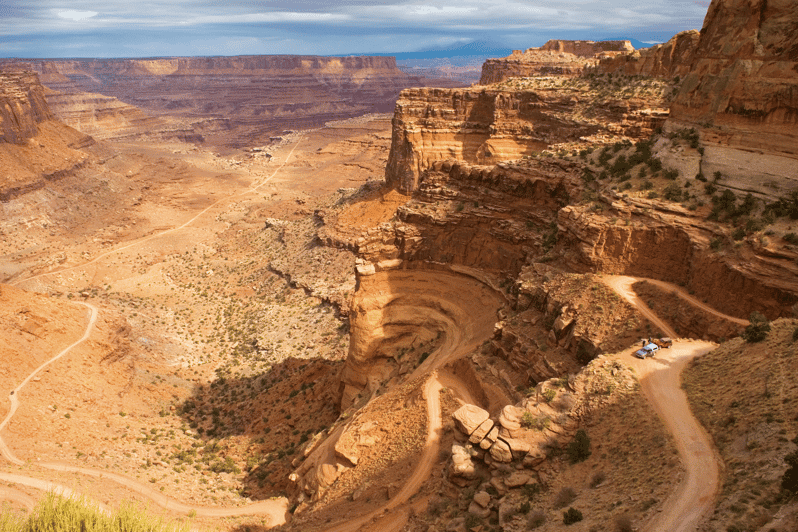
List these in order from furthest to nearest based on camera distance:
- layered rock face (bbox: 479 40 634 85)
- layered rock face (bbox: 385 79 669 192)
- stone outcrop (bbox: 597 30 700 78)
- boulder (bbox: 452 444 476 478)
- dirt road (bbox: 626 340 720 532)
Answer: layered rock face (bbox: 479 40 634 85), layered rock face (bbox: 385 79 669 192), stone outcrop (bbox: 597 30 700 78), boulder (bbox: 452 444 476 478), dirt road (bbox: 626 340 720 532)

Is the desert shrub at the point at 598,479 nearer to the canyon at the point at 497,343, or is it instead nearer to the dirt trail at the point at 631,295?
the canyon at the point at 497,343

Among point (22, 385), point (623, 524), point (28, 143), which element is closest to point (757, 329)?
point (623, 524)

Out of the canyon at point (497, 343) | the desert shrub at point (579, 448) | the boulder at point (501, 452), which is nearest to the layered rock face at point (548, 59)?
the canyon at point (497, 343)

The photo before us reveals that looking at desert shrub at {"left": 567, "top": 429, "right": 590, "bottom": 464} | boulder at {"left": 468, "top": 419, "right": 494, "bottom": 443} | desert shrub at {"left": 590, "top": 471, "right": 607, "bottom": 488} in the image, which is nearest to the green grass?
boulder at {"left": 468, "top": 419, "right": 494, "bottom": 443}

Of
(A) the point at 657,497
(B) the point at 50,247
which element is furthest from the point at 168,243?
(A) the point at 657,497

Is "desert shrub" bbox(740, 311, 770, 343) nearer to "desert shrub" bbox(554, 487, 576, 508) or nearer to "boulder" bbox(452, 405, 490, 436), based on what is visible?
"desert shrub" bbox(554, 487, 576, 508)

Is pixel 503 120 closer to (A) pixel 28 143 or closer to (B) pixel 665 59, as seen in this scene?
(B) pixel 665 59

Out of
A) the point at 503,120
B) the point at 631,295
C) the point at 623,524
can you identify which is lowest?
the point at 623,524
